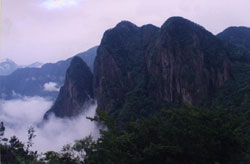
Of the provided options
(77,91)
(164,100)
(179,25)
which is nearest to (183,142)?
(164,100)

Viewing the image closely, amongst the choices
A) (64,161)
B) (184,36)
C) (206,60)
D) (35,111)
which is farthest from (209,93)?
(35,111)

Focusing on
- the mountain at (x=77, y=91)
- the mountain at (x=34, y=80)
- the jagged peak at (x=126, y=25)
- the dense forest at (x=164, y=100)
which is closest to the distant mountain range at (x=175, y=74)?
the dense forest at (x=164, y=100)

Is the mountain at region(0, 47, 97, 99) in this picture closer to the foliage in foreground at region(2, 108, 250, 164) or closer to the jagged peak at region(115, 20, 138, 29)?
the jagged peak at region(115, 20, 138, 29)

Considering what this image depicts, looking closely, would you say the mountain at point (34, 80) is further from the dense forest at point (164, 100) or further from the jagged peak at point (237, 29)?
the jagged peak at point (237, 29)

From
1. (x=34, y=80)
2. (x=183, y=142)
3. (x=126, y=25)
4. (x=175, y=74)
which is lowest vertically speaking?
(x=183, y=142)

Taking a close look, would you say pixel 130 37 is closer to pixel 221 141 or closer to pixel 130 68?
pixel 130 68

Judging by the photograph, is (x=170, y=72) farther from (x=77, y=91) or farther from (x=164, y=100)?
(x=77, y=91)
